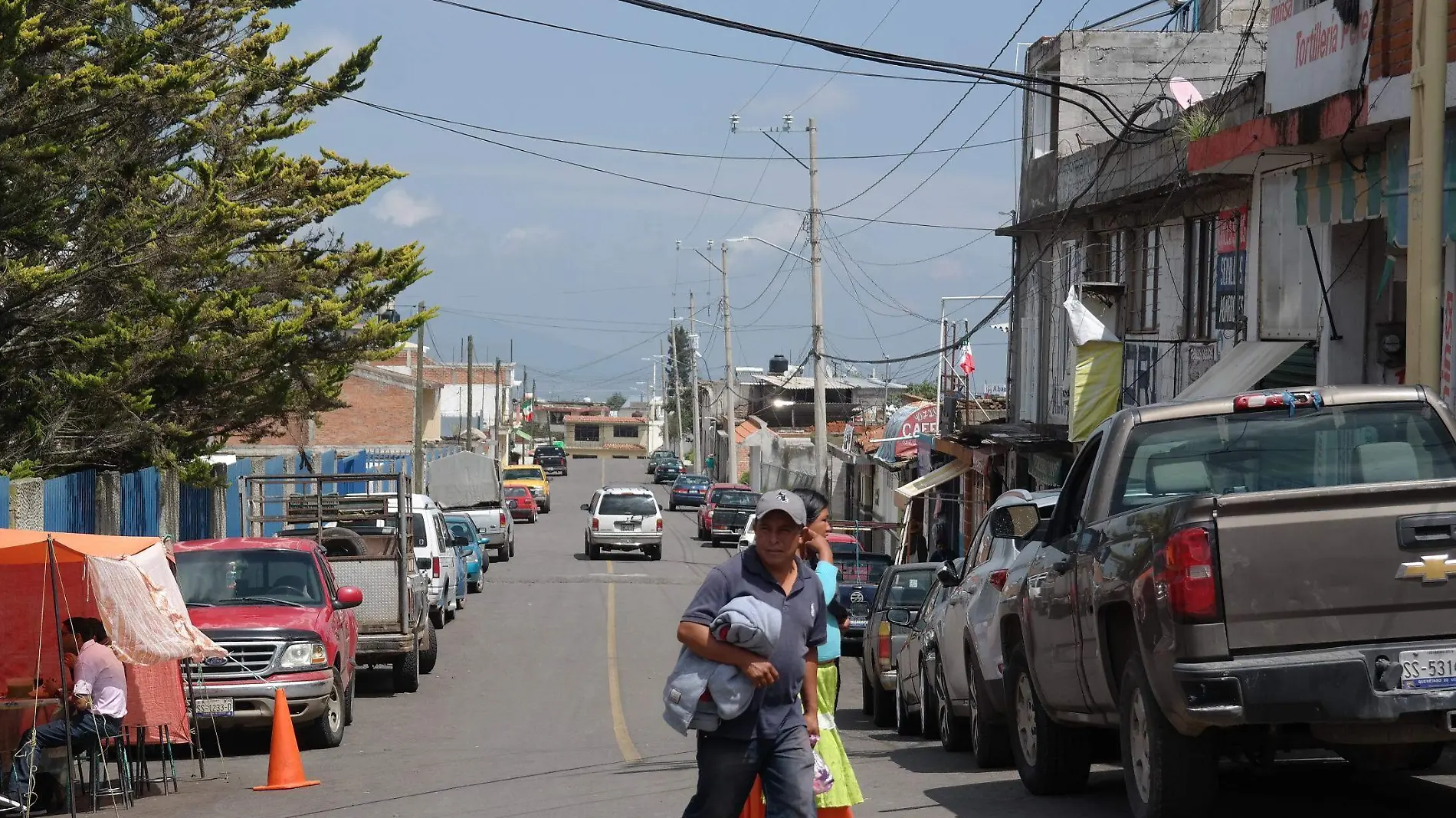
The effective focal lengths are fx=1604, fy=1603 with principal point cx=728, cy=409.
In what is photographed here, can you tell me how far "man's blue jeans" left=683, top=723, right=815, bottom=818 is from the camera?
20.5 feet

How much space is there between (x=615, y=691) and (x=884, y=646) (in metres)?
4.18

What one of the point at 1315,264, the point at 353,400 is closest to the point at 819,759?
the point at 1315,264

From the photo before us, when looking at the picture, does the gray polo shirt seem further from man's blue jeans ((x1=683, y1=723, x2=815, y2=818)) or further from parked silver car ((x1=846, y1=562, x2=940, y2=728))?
parked silver car ((x1=846, y1=562, x2=940, y2=728))

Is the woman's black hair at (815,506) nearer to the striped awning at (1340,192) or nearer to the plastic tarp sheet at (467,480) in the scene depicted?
the striped awning at (1340,192)

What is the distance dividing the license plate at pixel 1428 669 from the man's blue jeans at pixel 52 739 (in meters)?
8.46

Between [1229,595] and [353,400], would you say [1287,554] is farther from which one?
[353,400]

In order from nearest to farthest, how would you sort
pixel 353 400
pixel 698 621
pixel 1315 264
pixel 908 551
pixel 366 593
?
pixel 698 621, pixel 1315 264, pixel 366 593, pixel 908 551, pixel 353 400

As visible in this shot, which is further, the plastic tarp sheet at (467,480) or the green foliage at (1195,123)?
the plastic tarp sheet at (467,480)

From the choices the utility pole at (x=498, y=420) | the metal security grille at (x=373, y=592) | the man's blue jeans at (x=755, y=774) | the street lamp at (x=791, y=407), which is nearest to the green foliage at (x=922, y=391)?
the street lamp at (x=791, y=407)

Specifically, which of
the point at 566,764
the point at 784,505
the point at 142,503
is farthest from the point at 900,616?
the point at 142,503

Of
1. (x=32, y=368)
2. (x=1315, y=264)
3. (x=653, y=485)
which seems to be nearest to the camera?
(x=1315, y=264)

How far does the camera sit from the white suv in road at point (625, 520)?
41.6 m

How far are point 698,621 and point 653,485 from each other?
90.1 meters

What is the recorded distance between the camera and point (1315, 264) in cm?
1564
